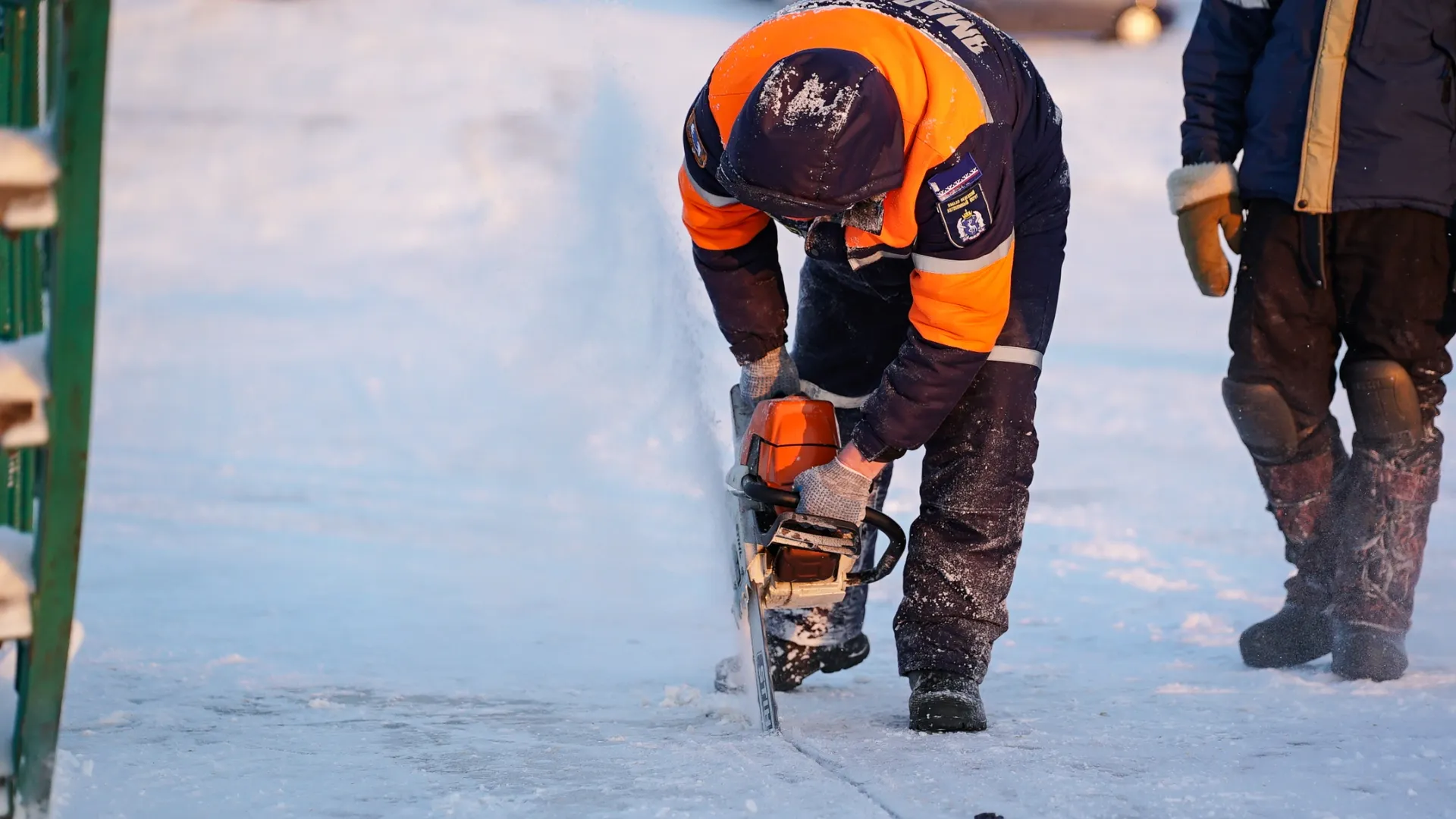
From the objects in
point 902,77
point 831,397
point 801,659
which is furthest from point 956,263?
point 801,659

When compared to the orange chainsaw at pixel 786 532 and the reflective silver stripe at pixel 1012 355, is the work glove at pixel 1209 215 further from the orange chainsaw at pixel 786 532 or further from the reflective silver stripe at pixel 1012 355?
the orange chainsaw at pixel 786 532

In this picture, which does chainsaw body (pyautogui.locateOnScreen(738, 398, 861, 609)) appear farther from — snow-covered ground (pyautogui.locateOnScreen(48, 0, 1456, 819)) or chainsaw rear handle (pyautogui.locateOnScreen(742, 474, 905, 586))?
snow-covered ground (pyautogui.locateOnScreen(48, 0, 1456, 819))

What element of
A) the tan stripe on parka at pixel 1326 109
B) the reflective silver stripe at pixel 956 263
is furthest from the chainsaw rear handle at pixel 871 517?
the tan stripe on parka at pixel 1326 109

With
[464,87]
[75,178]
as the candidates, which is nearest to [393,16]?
[464,87]

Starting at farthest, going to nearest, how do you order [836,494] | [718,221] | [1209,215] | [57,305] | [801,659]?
1. [1209,215]
2. [801,659]
3. [718,221]
4. [836,494]
5. [57,305]

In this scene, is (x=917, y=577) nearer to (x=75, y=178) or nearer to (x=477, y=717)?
(x=477, y=717)

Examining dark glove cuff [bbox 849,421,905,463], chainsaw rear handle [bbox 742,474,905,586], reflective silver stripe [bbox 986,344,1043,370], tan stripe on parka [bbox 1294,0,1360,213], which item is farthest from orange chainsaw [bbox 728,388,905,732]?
tan stripe on parka [bbox 1294,0,1360,213]

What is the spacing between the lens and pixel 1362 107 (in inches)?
108

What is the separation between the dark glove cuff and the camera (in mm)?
2354

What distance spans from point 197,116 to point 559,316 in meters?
4.54

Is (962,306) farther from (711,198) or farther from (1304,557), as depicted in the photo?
(1304,557)

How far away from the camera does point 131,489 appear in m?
4.41

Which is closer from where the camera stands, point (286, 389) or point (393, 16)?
point (286, 389)

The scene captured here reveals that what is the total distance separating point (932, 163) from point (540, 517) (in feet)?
8.23
